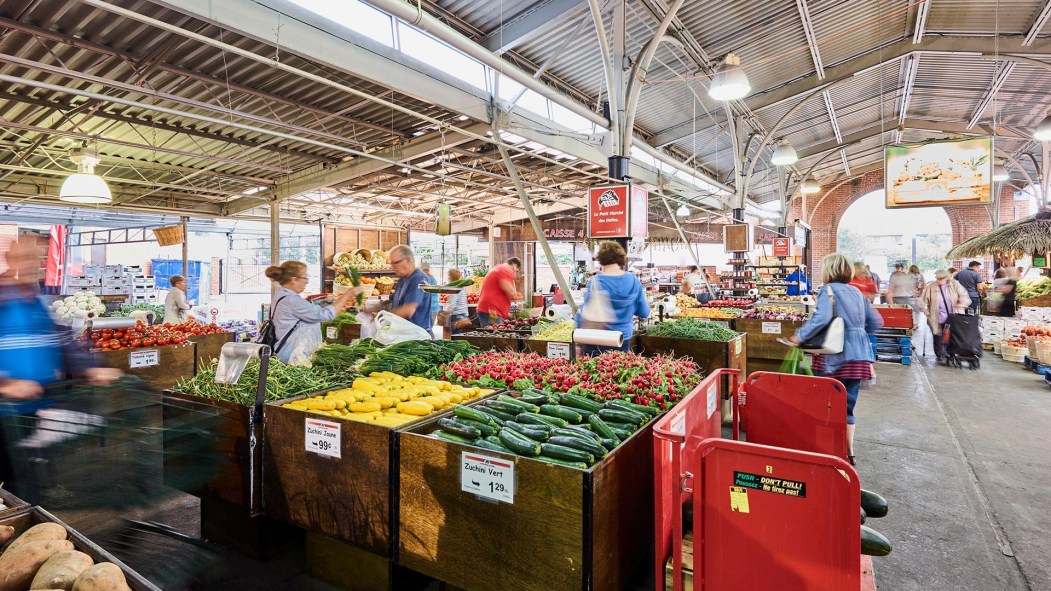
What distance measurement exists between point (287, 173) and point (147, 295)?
4.99 meters

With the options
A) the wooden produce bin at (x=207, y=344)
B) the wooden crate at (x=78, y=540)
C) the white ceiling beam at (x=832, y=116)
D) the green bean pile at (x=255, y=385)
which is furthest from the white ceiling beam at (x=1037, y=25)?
the wooden produce bin at (x=207, y=344)

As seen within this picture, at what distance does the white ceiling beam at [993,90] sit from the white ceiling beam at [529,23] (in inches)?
358

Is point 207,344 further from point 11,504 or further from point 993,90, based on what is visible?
point 993,90

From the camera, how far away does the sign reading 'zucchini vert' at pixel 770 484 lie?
5.98ft

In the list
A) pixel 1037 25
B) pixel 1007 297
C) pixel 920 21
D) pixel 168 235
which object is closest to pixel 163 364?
pixel 168 235

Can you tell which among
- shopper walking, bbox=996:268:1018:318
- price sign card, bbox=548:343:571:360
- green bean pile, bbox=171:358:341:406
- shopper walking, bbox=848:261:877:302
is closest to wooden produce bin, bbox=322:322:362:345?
price sign card, bbox=548:343:571:360

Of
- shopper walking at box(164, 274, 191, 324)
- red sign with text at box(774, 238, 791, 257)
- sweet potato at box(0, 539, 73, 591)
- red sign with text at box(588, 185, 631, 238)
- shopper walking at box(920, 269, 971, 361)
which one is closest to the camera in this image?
sweet potato at box(0, 539, 73, 591)

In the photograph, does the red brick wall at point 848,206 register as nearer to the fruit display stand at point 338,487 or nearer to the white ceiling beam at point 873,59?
the white ceiling beam at point 873,59

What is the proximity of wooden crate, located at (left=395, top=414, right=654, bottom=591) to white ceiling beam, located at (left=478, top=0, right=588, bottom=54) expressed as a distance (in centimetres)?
559

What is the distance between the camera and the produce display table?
5.52 meters

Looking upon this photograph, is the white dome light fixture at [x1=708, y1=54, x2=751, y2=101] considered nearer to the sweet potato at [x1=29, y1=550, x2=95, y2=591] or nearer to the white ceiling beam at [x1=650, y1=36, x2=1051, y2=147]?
the white ceiling beam at [x1=650, y1=36, x2=1051, y2=147]

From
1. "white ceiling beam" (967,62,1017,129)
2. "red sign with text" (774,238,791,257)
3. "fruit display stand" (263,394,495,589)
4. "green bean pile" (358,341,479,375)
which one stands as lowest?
"fruit display stand" (263,394,495,589)

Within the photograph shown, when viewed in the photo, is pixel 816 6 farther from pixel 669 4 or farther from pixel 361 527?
pixel 361 527

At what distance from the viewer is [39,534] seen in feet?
5.02
